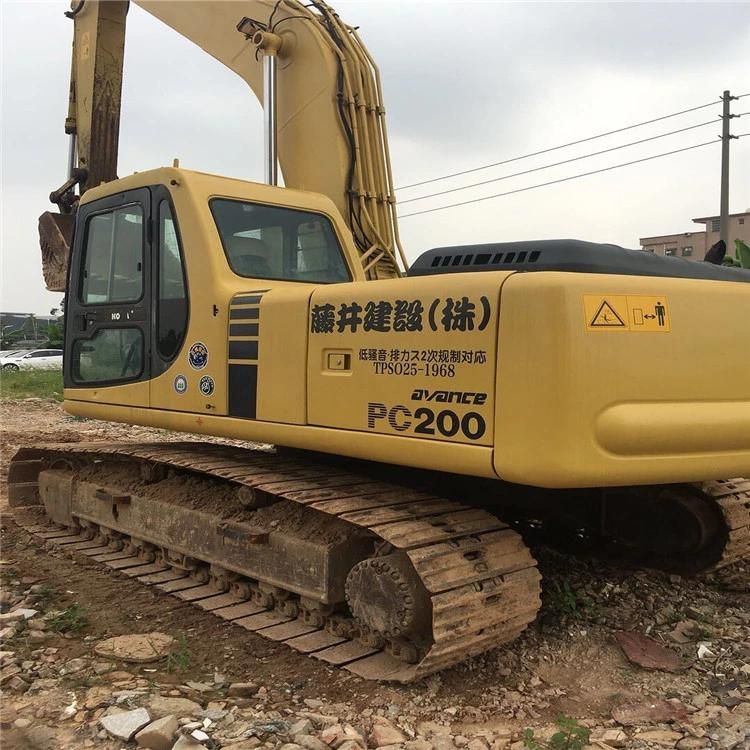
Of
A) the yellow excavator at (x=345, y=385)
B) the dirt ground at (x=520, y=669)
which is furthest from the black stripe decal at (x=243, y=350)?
the dirt ground at (x=520, y=669)

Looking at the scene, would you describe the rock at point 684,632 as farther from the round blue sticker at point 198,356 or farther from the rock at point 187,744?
the round blue sticker at point 198,356

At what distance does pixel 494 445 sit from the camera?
10.3 feet

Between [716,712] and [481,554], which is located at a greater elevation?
[481,554]

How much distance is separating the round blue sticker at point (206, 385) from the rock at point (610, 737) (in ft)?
8.40

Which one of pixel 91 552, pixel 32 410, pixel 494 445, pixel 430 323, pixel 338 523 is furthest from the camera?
pixel 32 410

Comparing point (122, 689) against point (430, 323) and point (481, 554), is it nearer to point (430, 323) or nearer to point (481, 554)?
point (481, 554)

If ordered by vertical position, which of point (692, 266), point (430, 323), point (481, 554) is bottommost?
point (481, 554)

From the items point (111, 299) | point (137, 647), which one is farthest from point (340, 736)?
point (111, 299)

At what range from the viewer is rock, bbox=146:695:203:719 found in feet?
10.6

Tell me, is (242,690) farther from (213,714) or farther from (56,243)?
(56,243)

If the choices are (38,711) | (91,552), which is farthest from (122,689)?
(91,552)

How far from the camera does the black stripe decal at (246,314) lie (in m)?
4.21

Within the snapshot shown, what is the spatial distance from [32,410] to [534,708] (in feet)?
47.1

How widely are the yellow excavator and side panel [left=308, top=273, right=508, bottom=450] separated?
0.01 m
